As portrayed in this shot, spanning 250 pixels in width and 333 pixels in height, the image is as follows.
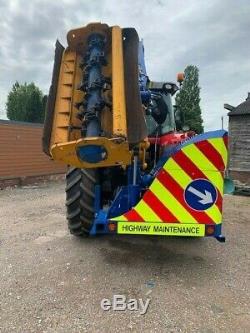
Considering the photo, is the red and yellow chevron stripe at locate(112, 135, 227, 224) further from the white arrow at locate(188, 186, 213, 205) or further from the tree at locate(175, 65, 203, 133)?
the tree at locate(175, 65, 203, 133)

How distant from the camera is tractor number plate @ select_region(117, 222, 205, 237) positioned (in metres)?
3.57

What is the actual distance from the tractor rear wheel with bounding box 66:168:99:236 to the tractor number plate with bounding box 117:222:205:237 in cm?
69

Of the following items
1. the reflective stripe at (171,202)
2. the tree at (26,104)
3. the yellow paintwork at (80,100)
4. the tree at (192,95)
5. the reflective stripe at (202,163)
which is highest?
the tree at (192,95)

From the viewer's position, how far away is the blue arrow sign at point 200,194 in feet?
11.8

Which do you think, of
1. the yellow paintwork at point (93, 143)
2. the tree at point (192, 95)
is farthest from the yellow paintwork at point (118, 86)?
the tree at point (192, 95)

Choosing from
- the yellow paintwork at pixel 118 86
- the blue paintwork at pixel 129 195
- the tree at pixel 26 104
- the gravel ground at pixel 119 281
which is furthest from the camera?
the tree at pixel 26 104

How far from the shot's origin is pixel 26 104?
26.2m

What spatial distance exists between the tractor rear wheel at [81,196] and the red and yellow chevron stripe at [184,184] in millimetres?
643

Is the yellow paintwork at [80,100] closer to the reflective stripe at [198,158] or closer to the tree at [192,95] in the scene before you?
the reflective stripe at [198,158]

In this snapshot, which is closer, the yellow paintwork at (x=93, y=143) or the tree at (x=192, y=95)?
the yellow paintwork at (x=93, y=143)

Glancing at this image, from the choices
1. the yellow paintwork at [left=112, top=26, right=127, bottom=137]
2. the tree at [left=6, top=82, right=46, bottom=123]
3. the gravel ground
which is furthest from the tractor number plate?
the tree at [left=6, top=82, right=46, bottom=123]

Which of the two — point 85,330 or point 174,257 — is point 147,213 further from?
point 85,330

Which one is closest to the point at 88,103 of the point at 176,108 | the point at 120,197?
the point at 120,197

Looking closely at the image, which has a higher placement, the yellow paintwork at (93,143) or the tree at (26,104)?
the tree at (26,104)
